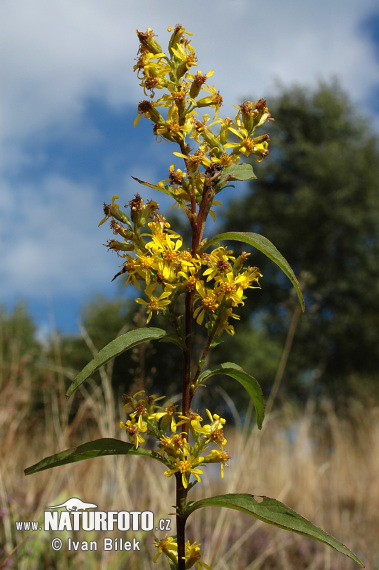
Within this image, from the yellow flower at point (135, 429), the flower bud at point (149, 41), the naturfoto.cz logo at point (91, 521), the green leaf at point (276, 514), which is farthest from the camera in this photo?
the naturfoto.cz logo at point (91, 521)

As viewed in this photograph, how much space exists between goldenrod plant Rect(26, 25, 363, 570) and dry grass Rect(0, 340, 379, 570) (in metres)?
0.71

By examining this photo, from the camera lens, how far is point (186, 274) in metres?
0.85

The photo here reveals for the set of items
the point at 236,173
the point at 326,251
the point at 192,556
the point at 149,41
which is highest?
the point at 326,251

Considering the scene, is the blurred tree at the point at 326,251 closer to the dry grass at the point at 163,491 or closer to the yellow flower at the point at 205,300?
the dry grass at the point at 163,491

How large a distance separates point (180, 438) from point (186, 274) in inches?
9.7

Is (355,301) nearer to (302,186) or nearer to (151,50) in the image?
(302,186)

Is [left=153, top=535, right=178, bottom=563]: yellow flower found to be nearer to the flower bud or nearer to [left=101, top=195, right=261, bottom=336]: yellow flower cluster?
[left=101, top=195, right=261, bottom=336]: yellow flower cluster

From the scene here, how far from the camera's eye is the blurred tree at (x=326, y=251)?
12.3 m

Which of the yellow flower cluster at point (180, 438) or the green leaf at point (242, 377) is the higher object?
the green leaf at point (242, 377)

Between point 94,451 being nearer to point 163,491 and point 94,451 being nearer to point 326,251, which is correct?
point 163,491

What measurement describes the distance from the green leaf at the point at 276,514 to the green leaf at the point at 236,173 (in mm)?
476

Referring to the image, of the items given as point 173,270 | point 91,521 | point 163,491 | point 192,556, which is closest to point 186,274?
point 173,270

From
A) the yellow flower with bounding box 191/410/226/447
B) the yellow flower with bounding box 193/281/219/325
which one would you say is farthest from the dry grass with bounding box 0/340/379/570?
the yellow flower with bounding box 193/281/219/325

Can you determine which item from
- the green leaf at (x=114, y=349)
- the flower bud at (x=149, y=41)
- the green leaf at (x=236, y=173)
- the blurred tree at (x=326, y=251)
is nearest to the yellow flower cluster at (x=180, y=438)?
the green leaf at (x=114, y=349)
